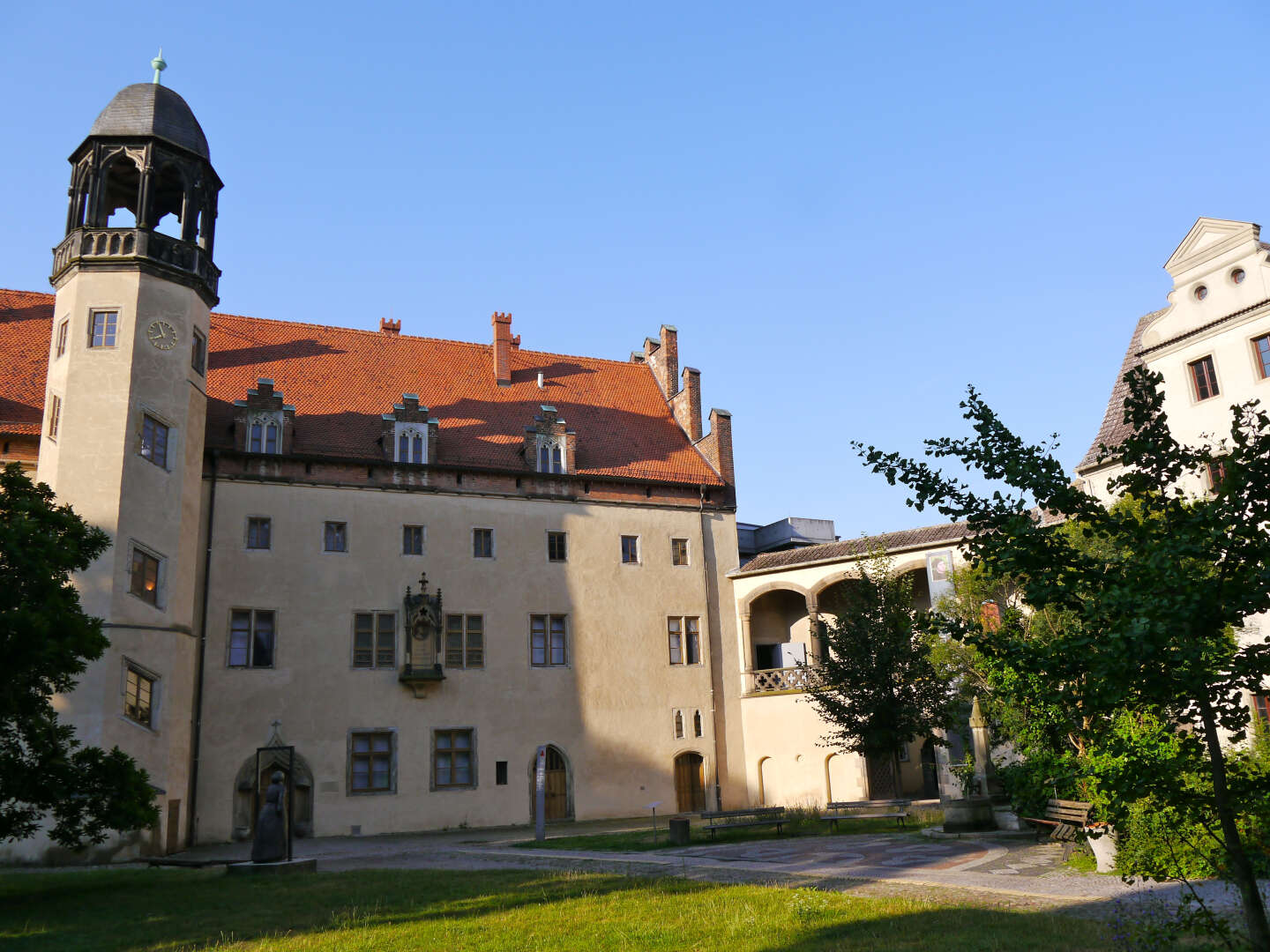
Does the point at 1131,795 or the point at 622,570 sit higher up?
the point at 622,570

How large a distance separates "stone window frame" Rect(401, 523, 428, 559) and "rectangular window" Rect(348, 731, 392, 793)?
5224mm

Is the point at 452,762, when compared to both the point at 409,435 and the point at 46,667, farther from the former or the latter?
the point at 46,667

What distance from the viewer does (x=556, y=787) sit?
101 ft

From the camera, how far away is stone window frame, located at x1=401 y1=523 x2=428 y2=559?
30.3 metres

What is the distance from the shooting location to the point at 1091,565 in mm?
6309

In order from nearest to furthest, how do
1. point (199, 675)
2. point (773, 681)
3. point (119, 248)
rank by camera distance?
point (119, 248), point (199, 675), point (773, 681)

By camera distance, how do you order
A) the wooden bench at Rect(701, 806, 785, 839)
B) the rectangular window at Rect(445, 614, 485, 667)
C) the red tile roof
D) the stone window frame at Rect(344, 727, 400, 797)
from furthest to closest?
the rectangular window at Rect(445, 614, 485, 667)
the red tile roof
the stone window frame at Rect(344, 727, 400, 797)
the wooden bench at Rect(701, 806, 785, 839)

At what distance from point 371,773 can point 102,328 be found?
45.5 feet

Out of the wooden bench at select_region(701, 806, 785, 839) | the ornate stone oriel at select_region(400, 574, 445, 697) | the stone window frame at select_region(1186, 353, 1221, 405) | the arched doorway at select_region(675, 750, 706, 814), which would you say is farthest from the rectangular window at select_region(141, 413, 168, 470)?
the stone window frame at select_region(1186, 353, 1221, 405)

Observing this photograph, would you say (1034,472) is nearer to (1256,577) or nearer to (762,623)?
(1256,577)

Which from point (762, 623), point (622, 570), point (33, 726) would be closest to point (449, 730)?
point (622, 570)

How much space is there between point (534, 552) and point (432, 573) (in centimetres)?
343

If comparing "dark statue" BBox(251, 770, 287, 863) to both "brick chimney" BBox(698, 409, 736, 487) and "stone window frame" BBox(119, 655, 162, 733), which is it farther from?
"brick chimney" BBox(698, 409, 736, 487)

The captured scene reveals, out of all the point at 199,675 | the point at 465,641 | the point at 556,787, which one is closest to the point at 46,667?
the point at 199,675
